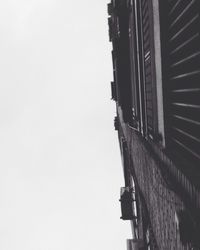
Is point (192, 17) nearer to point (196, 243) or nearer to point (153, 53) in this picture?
point (153, 53)

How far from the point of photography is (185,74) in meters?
9.92

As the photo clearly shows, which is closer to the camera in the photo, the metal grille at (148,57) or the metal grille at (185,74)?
the metal grille at (185,74)

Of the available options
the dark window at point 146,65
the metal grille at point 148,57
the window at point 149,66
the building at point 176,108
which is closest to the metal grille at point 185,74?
the building at point 176,108

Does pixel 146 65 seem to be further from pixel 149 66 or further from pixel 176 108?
pixel 176 108

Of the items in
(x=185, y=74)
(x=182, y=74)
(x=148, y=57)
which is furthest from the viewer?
(x=148, y=57)

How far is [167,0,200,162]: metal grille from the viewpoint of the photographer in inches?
362

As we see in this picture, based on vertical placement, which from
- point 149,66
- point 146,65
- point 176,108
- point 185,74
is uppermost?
point 146,65

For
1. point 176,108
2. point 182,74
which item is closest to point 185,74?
point 182,74

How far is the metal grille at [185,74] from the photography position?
920cm

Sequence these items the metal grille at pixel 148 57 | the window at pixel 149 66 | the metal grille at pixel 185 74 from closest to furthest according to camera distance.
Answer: the metal grille at pixel 185 74, the window at pixel 149 66, the metal grille at pixel 148 57

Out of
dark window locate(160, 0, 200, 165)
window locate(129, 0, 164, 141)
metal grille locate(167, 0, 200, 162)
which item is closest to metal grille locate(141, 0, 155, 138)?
window locate(129, 0, 164, 141)

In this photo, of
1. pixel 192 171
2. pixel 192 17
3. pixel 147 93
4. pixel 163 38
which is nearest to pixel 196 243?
pixel 192 171

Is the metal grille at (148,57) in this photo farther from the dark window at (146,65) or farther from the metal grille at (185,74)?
the metal grille at (185,74)

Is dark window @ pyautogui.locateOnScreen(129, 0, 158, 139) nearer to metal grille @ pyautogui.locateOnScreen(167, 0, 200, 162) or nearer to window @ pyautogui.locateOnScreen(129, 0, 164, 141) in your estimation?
window @ pyautogui.locateOnScreen(129, 0, 164, 141)
